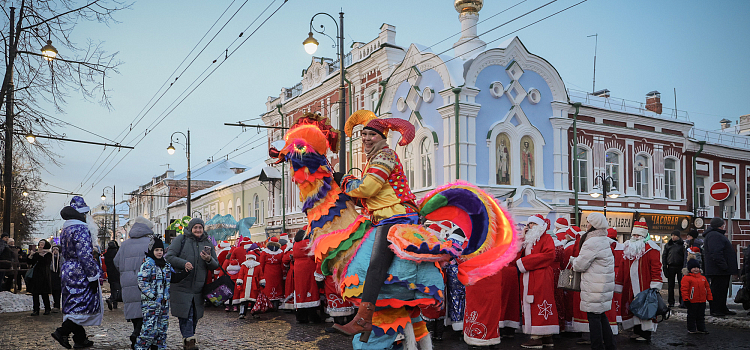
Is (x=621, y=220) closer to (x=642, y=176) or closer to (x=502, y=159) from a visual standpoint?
(x=642, y=176)

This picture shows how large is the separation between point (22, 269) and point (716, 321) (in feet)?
66.1

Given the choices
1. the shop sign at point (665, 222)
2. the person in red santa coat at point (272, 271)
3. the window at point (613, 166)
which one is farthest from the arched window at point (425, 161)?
the person in red santa coat at point (272, 271)

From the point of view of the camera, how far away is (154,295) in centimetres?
734

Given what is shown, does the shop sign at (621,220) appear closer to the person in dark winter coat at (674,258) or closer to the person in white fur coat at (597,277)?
the person in dark winter coat at (674,258)

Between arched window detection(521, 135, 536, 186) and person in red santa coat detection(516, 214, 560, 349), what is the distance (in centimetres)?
1395

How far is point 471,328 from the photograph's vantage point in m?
7.73

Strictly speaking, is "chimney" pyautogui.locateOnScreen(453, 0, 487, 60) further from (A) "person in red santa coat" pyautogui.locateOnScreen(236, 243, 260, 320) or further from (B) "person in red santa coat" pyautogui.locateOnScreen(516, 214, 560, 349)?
(B) "person in red santa coat" pyautogui.locateOnScreen(516, 214, 560, 349)

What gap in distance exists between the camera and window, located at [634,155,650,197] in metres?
25.0

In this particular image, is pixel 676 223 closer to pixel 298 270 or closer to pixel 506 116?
pixel 506 116

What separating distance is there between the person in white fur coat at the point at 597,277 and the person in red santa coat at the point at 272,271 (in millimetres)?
7086

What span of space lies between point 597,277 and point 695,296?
326cm

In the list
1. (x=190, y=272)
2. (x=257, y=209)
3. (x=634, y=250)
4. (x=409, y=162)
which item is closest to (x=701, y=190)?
(x=409, y=162)

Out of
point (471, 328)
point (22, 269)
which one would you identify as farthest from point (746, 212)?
point (22, 269)

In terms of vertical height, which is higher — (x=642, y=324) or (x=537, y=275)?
(x=537, y=275)
